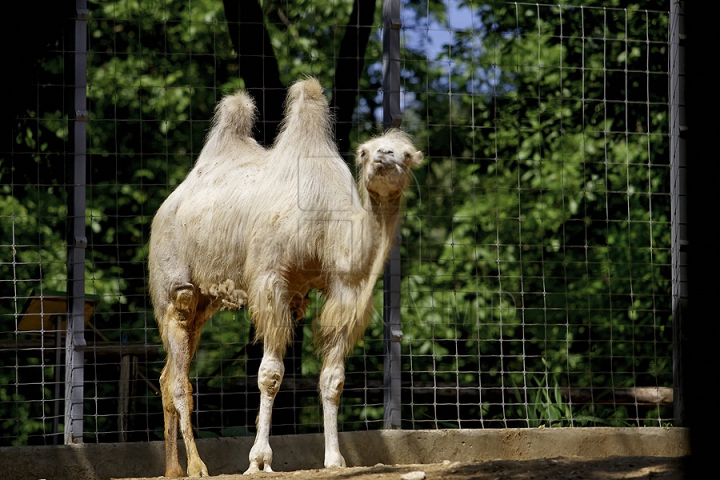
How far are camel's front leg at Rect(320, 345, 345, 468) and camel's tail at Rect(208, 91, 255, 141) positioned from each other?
1.73 metres

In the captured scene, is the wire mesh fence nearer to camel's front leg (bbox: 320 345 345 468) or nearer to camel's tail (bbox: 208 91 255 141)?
camel's tail (bbox: 208 91 255 141)

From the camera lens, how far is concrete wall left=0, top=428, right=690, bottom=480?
5184mm

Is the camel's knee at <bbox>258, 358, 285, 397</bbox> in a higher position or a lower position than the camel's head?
lower

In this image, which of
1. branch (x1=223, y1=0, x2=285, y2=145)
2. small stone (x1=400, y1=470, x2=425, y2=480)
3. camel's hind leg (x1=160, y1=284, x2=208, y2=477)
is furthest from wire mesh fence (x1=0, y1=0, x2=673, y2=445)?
small stone (x1=400, y1=470, x2=425, y2=480)

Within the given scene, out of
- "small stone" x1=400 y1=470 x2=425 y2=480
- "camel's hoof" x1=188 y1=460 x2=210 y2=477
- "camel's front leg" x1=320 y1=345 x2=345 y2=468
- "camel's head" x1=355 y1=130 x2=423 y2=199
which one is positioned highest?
"camel's head" x1=355 y1=130 x2=423 y2=199

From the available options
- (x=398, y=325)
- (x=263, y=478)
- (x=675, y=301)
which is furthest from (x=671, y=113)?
(x=263, y=478)

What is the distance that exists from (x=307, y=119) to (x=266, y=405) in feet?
5.62

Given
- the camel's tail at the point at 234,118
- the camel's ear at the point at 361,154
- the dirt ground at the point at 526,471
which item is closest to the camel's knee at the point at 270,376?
the dirt ground at the point at 526,471

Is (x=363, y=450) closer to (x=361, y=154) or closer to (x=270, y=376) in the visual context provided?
(x=270, y=376)

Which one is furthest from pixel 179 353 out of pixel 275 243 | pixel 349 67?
pixel 349 67

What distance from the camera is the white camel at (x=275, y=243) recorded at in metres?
5.10

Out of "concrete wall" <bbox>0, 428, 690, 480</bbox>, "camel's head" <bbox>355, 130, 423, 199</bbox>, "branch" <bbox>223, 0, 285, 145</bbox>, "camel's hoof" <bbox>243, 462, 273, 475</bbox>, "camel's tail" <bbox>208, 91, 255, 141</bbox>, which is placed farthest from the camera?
"branch" <bbox>223, 0, 285, 145</bbox>

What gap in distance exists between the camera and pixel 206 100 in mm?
8398

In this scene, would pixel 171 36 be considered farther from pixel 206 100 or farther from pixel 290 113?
pixel 290 113
